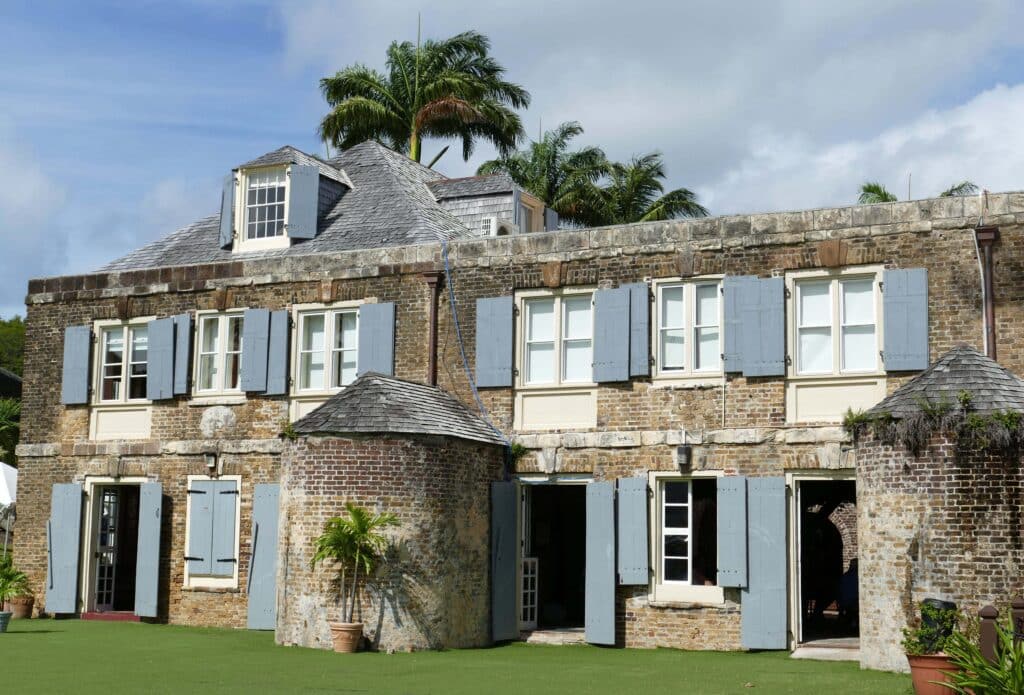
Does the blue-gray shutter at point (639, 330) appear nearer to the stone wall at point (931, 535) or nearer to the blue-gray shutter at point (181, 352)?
the stone wall at point (931, 535)

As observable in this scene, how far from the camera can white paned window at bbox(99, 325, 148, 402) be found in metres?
20.8

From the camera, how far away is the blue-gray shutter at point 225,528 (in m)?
19.4

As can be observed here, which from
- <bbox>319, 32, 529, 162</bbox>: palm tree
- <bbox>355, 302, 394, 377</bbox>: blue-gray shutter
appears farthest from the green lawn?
<bbox>319, 32, 529, 162</bbox>: palm tree

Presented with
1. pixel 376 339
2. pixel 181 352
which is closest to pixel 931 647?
pixel 376 339

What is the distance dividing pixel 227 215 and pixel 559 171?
701 inches

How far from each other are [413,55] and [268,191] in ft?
50.3

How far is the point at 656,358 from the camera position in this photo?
17266 millimetres

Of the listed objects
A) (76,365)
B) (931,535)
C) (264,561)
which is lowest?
(264,561)

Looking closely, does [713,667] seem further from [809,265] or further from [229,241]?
[229,241]

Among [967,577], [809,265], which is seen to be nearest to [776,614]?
[967,577]

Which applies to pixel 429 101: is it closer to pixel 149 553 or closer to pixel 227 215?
pixel 227 215

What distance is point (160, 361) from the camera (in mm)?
20344

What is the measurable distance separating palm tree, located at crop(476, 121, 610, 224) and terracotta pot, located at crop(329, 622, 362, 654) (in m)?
23.7

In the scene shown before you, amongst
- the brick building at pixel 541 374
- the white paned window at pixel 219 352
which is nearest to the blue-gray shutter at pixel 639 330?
the brick building at pixel 541 374
